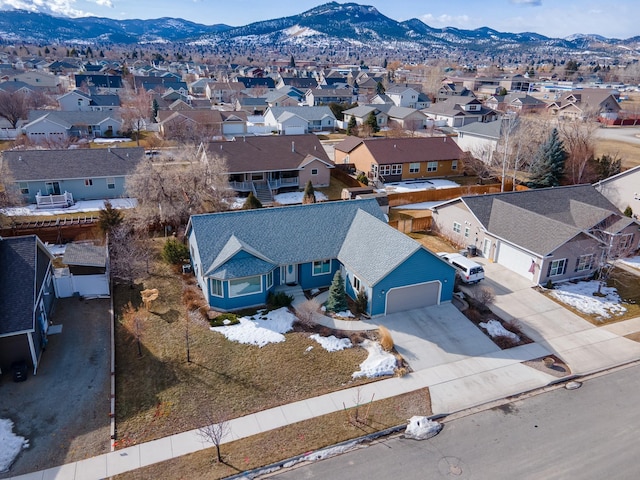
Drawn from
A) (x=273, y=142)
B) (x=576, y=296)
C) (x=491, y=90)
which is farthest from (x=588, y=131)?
(x=491, y=90)

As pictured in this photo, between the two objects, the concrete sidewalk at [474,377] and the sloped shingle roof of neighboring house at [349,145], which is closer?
the concrete sidewalk at [474,377]

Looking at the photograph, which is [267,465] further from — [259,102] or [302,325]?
[259,102]

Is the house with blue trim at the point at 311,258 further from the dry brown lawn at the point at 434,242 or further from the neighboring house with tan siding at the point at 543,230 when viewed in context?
the dry brown lawn at the point at 434,242

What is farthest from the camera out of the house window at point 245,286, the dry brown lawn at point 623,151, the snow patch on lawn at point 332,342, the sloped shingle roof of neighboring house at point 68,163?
the dry brown lawn at point 623,151

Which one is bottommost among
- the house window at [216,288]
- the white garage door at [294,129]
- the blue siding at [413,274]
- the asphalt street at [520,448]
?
the asphalt street at [520,448]

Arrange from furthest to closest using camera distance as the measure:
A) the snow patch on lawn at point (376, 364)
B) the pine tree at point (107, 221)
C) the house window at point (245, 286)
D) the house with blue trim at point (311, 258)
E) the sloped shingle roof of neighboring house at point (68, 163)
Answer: the sloped shingle roof of neighboring house at point (68, 163) < the pine tree at point (107, 221) < the house window at point (245, 286) < the house with blue trim at point (311, 258) < the snow patch on lawn at point (376, 364)

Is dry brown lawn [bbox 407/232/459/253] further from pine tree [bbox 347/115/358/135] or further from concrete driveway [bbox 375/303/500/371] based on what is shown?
pine tree [bbox 347/115/358/135]

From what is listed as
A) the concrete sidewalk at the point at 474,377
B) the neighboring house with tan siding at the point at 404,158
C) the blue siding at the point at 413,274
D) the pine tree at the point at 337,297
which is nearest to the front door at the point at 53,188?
the concrete sidewalk at the point at 474,377
